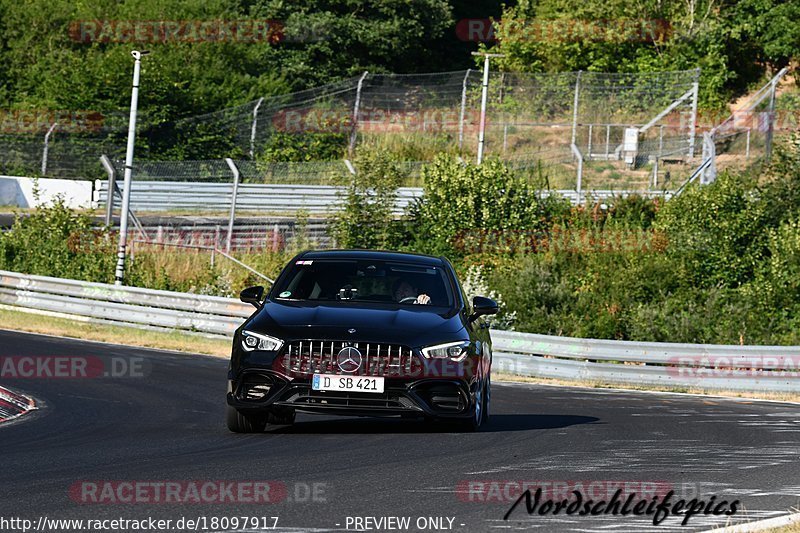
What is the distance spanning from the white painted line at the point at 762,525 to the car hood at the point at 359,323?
13.2 feet

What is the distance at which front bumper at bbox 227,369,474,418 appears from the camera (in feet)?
36.2

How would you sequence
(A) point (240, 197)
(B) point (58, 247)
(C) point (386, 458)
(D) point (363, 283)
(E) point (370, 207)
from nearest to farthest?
1. (C) point (386, 458)
2. (D) point (363, 283)
3. (B) point (58, 247)
4. (E) point (370, 207)
5. (A) point (240, 197)

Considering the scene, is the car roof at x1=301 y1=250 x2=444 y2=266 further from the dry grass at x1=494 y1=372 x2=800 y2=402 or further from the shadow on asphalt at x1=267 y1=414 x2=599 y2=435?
the dry grass at x1=494 y1=372 x2=800 y2=402

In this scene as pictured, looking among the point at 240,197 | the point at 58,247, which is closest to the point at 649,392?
the point at 58,247

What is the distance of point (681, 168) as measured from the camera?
44.2 meters

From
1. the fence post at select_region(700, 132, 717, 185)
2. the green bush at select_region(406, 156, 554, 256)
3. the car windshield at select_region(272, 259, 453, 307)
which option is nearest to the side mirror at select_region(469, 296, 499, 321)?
the car windshield at select_region(272, 259, 453, 307)

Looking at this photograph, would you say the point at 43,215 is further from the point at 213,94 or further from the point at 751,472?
the point at 751,472

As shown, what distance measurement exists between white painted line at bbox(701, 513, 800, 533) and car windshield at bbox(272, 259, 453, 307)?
5.00 m

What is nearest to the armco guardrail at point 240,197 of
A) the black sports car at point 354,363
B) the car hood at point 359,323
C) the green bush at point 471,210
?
the green bush at point 471,210

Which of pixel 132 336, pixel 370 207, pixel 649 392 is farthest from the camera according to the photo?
pixel 370 207

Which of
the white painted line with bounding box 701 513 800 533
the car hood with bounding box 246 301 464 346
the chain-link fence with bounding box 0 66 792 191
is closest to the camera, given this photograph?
the white painted line with bounding box 701 513 800 533

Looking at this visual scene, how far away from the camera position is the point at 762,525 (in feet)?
24.7

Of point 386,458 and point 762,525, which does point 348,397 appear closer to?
point 386,458

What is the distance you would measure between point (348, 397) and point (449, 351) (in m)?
0.94
